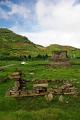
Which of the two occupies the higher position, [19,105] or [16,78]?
[16,78]

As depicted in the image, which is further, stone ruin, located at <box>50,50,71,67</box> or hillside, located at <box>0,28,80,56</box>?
hillside, located at <box>0,28,80,56</box>

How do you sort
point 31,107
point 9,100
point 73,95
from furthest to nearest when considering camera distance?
point 73,95 < point 9,100 < point 31,107

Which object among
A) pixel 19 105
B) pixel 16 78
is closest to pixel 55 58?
pixel 16 78

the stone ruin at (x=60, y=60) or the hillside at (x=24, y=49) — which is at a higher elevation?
the hillside at (x=24, y=49)

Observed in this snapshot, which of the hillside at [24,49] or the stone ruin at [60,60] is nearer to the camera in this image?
the stone ruin at [60,60]

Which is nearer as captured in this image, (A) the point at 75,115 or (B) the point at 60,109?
(A) the point at 75,115

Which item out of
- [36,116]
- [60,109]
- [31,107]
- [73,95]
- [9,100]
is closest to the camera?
[36,116]

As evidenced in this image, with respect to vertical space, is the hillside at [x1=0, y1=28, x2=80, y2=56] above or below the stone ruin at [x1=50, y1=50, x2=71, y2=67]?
above

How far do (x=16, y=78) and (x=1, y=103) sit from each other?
4182mm

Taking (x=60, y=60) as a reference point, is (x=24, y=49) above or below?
above

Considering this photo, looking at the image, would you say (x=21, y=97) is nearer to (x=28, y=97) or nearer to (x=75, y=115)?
(x=28, y=97)

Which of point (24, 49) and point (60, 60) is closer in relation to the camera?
point (60, 60)

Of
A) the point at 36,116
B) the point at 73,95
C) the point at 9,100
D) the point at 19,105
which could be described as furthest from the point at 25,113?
the point at 73,95

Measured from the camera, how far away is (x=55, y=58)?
5356 centimetres
